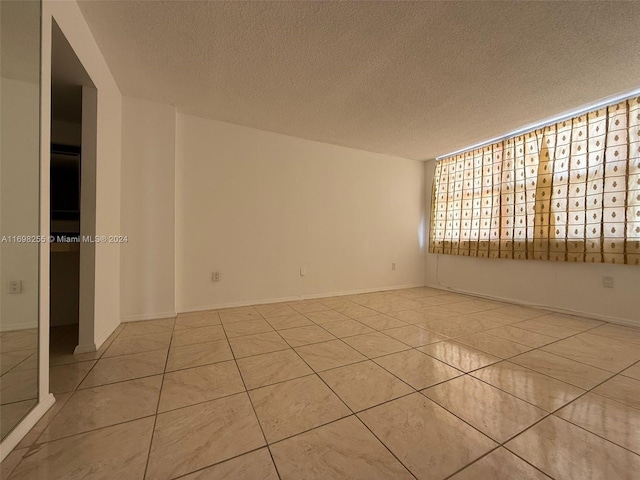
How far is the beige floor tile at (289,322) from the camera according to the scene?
2334 millimetres

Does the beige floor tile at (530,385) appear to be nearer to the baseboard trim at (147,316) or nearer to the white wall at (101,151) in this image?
the white wall at (101,151)

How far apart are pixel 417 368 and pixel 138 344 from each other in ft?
6.89

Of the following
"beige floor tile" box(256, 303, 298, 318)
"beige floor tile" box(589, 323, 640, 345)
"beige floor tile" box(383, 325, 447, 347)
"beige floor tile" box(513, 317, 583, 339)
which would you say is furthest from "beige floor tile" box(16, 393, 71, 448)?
"beige floor tile" box(589, 323, 640, 345)

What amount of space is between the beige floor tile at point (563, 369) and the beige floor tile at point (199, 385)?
189 centimetres

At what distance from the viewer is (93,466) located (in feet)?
2.90

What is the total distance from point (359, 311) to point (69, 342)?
264 cm

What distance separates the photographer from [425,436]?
103cm

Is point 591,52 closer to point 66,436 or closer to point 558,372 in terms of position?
point 558,372

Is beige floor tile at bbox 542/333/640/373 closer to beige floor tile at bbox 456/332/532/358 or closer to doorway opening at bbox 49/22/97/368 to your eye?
beige floor tile at bbox 456/332/532/358

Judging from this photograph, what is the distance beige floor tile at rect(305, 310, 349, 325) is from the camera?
2516mm

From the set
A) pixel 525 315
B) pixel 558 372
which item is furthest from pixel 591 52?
pixel 525 315

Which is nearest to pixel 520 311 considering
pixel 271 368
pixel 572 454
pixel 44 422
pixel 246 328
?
pixel 572 454

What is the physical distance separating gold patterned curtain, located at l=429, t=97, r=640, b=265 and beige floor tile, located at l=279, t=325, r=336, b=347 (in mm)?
2717

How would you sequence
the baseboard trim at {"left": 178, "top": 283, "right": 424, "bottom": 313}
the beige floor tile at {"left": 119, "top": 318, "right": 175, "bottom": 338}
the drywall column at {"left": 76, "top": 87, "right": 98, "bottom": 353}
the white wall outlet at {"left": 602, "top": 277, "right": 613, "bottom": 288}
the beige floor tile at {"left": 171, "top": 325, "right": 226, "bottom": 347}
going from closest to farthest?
the drywall column at {"left": 76, "top": 87, "right": 98, "bottom": 353} < the beige floor tile at {"left": 171, "top": 325, "right": 226, "bottom": 347} < the beige floor tile at {"left": 119, "top": 318, "right": 175, "bottom": 338} < the white wall outlet at {"left": 602, "top": 277, "right": 613, "bottom": 288} < the baseboard trim at {"left": 178, "top": 283, "right": 424, "bottom": 313}
